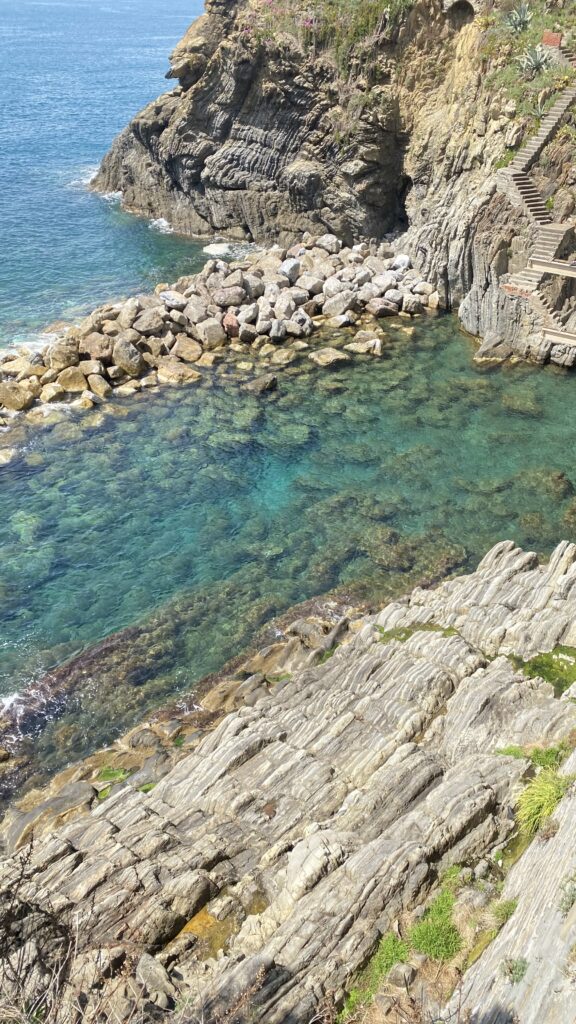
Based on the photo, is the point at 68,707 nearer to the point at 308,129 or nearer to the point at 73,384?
the point at 73,384

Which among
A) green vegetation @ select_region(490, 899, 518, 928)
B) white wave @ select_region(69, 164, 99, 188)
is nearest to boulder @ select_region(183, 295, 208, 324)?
green vegetation @ select_region(490, 899, 518, 928)

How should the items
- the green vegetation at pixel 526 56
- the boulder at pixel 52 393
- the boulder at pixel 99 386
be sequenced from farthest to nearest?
the green vegetation at pixel 526 56 → the boulder at pixel 99 386 → the boulder at pixel 52 393

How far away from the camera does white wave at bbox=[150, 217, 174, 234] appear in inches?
2564

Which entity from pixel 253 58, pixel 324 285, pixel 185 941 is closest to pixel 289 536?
pixel 185 941

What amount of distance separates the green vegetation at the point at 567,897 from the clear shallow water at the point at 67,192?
143ft

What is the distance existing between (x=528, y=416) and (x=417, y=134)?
25742 millimetres

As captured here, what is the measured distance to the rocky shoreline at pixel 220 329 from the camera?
130 feet

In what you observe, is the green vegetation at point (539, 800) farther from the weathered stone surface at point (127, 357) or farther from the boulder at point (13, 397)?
the weathered stone surface at point (127, 357)

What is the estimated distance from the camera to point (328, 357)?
41.5 meters

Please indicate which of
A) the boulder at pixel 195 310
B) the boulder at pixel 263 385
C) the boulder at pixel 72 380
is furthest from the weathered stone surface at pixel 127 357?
the boulder at pixel 263 385

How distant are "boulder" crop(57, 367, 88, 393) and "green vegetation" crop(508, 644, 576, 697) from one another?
28.5 metres

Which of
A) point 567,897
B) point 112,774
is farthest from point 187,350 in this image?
point 567,897

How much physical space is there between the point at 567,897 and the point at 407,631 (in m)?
11.9

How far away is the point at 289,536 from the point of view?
29344mm
